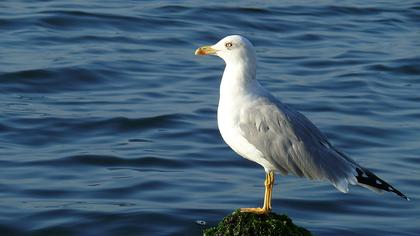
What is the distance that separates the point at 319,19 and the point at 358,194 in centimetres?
809

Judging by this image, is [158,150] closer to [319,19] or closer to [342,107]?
[342,107]

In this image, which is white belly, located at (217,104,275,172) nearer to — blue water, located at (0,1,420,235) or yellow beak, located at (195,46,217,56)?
yellow beak, located at (195,46,217,56)

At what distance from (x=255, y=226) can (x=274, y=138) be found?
87 centimetres

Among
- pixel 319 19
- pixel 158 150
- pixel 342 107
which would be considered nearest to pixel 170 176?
pixel 158 150

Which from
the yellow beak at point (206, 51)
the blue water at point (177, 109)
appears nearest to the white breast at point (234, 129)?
the yellow beak at point (206, 51)

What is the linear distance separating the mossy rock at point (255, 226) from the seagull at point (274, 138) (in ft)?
1.57

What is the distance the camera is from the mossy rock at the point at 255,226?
6.83 meters

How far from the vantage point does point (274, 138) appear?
7.56m

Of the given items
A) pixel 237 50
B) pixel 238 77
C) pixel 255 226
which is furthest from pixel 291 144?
pixel 255 226

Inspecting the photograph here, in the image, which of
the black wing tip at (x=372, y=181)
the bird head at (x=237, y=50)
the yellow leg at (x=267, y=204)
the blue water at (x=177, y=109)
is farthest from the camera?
the blue water at (x=177, y=109)

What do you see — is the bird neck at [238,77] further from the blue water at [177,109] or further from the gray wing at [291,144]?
the blue water at [177,109]

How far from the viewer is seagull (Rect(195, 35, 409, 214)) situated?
7453mm

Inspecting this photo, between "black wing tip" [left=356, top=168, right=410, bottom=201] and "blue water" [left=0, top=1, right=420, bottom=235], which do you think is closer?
"black wing tip" [left=356, top=168, right=410, bottom=201]

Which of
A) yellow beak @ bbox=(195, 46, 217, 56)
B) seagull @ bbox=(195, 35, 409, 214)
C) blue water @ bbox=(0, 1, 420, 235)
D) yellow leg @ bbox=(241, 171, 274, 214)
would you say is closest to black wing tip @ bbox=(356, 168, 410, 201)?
seagull @ bbox=(195, 35, 409, 214)
